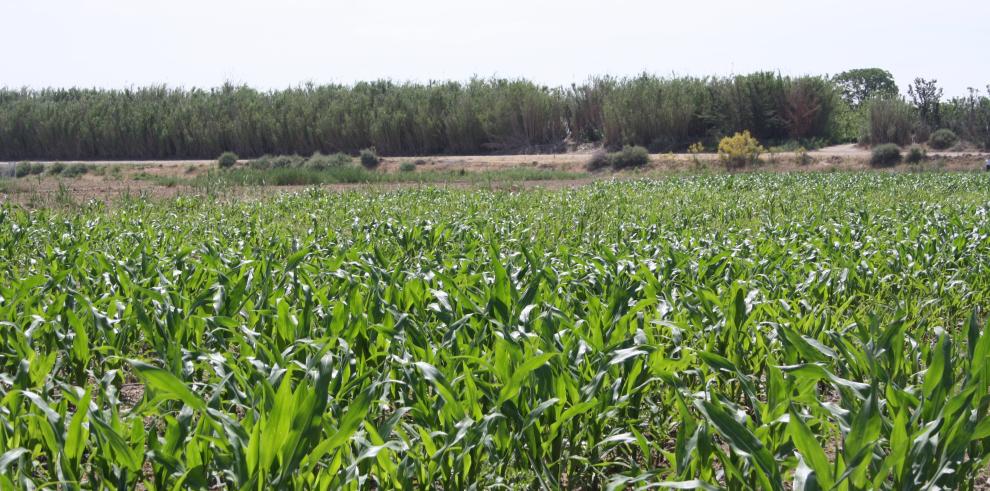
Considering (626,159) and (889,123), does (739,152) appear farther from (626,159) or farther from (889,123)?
(889,123)

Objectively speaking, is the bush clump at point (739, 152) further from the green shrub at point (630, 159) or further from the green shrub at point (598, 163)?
the green shrub at point (598, 163)

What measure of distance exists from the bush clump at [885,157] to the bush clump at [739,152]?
15.0 feet

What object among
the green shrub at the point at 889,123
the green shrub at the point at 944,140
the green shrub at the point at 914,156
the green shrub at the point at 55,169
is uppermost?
the green shrub at the point at 55,169

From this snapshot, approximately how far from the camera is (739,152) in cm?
3425

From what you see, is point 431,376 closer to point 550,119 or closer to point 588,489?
point 588,489

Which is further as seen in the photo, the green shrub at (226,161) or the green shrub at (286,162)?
the green shrub at (226,161)

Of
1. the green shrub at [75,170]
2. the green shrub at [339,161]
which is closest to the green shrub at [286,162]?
the green shrub at [339,161]

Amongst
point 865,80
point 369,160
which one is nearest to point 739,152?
point 369,160

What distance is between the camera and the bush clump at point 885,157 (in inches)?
1346

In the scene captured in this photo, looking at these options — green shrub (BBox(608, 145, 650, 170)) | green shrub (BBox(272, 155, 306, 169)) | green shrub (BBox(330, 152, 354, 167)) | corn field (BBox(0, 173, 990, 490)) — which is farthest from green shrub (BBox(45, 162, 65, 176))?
corn field (BBox(0, 173, 990, 490))

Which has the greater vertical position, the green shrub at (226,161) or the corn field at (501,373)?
the green shrub at (226,161)

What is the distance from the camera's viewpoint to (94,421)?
2.44m

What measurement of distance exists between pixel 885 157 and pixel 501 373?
3496 centimetres

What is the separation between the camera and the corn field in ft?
8.30
